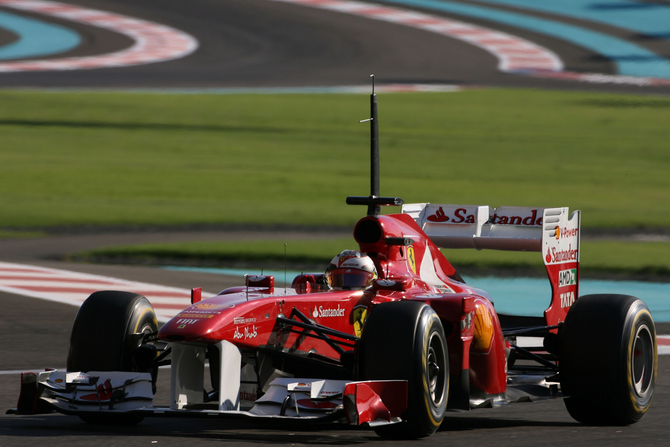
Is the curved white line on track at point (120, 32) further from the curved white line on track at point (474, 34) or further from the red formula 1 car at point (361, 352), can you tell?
the red formula 1 car at point (361, 352)

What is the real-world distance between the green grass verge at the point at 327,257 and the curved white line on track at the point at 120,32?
75.4ft

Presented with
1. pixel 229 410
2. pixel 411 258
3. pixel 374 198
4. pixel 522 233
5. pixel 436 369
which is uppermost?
pixel 374 198

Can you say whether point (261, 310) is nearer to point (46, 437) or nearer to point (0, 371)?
point (46, 437)

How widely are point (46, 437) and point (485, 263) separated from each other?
10636 mm

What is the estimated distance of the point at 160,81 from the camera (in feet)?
121

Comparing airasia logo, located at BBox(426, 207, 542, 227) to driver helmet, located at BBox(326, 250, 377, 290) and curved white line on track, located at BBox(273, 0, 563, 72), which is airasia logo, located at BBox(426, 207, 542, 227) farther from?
curved white line on track, located at BBox(273, 0, 563, 72)

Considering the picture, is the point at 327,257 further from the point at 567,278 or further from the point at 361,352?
the point at 361,352

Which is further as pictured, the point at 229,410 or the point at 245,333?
the point at 245,333

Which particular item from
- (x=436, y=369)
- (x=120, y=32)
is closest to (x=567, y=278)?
(x=436, y=369)

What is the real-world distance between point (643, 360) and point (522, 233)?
1.42 metres

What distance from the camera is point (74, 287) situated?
1355cm

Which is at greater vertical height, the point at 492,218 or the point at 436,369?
the point at 492,218

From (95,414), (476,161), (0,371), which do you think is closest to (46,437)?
(95,414)

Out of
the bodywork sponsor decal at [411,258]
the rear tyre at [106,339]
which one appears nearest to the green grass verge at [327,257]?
the bodywork sponsor decal at [411,258]
